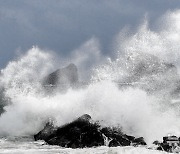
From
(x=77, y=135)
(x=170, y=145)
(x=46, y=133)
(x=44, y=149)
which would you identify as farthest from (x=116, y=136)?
(x=46, y=133)

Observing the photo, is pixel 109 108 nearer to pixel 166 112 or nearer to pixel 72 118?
pixel 72 118

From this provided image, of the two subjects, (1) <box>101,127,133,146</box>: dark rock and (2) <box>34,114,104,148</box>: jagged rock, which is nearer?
(1) <box>101,127,133,146</box>: dark rock

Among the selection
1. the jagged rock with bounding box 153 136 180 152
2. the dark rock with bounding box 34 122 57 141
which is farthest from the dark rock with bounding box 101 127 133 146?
the dark rock with bounding box 34 122 57 141

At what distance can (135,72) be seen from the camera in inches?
5344

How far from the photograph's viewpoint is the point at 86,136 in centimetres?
2689

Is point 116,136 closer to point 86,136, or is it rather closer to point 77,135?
point 86,136

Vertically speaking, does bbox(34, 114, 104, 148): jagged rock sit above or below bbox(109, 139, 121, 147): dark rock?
above

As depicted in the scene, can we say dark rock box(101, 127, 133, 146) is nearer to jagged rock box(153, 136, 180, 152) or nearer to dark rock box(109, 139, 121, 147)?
dark rock box(109, 139, 121, 147)

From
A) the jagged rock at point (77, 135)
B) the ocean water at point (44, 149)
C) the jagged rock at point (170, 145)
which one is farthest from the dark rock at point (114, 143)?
the jagged rock at point (170, 145)

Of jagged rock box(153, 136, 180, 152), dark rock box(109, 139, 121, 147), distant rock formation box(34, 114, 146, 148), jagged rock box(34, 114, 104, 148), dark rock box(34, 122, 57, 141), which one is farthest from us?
dark rock box(34, 122, 57, 141)

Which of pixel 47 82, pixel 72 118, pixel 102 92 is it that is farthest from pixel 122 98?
pixel 47 82

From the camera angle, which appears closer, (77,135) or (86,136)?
(86,136)

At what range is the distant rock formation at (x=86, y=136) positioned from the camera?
85.9ft

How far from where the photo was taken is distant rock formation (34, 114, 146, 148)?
85.9 feet
